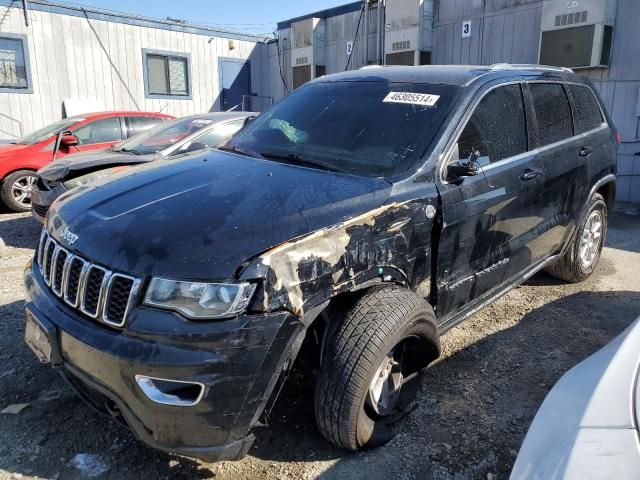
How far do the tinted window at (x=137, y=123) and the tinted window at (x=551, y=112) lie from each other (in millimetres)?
6561

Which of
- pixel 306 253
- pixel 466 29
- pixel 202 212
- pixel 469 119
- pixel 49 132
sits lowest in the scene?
pixel 306 253

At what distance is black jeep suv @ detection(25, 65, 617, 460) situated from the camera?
2006 millimetres

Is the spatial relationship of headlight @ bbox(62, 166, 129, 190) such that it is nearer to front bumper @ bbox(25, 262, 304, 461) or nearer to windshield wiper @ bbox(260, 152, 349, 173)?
windshield wiper @ bbox(260, 152, 349, 173)

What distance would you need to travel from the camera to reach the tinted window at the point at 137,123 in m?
8.66

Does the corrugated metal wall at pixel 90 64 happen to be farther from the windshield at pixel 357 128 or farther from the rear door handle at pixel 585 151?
the rear door handle at pixel 585 151

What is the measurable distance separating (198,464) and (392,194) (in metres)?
1.61

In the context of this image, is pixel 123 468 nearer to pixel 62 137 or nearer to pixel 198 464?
pixel 198 464

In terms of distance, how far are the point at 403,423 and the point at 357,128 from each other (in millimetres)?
1709

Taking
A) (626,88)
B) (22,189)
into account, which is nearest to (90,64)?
(22,189)

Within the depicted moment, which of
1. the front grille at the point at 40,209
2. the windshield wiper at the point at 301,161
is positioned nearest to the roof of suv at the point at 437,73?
the windshield wiper at the point at 301,161

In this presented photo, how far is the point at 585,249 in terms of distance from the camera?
4820 mm

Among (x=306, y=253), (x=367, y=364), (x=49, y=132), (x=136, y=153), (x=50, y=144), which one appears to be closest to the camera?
(x=306, y=253)

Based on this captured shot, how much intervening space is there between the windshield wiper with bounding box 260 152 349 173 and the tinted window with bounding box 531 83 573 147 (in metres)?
1.72

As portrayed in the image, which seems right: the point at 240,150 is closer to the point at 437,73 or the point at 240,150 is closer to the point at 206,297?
the point at 437,73
